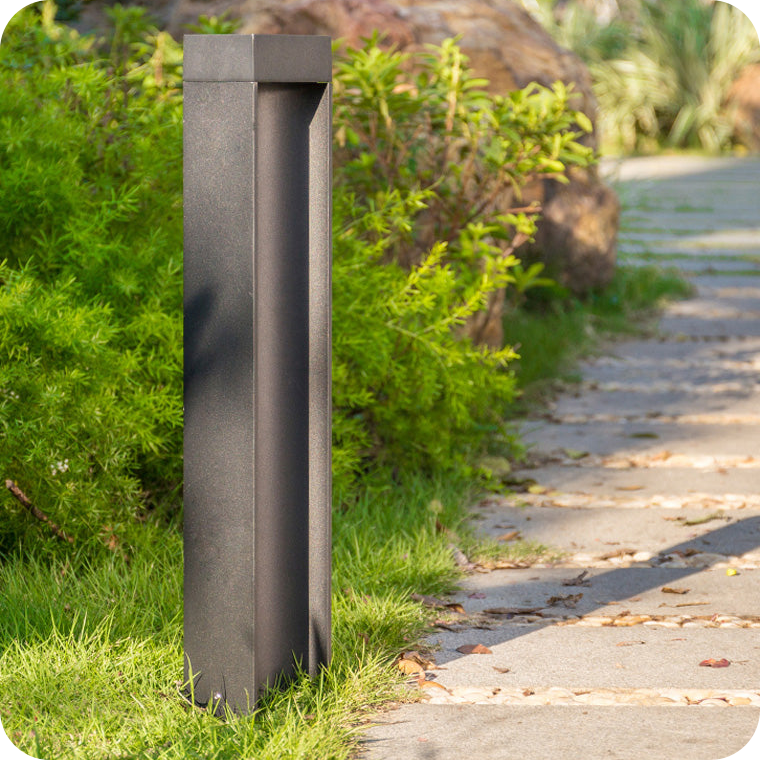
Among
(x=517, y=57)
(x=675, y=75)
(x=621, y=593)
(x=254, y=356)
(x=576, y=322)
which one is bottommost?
(x=621, y=593)

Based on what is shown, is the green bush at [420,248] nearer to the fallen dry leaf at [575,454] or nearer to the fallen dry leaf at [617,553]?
the fallen dry leaf at [575,454]

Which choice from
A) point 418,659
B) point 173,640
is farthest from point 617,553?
point 173,640

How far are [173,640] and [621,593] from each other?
4.24 feet

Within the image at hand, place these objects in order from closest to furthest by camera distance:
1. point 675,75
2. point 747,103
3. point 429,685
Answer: point 429,685
point 747,103
point 675,75

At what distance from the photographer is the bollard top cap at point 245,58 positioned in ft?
7.13

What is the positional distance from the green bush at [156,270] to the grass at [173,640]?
18 centimetres

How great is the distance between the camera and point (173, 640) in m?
2.69

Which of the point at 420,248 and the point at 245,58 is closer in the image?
the point at 245,58

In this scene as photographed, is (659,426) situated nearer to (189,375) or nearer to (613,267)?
(613,267)

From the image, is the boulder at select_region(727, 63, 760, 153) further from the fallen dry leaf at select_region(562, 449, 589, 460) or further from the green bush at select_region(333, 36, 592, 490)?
the fallen dry leaf at select_region(562, 449, 589, 460)

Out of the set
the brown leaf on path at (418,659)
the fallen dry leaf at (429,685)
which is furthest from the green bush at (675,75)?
the fallen dry leaf at (429,685)

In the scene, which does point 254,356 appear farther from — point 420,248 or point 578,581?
point 420,248

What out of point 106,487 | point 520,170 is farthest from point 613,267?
point 106,487

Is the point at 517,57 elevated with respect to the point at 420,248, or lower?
elevated
